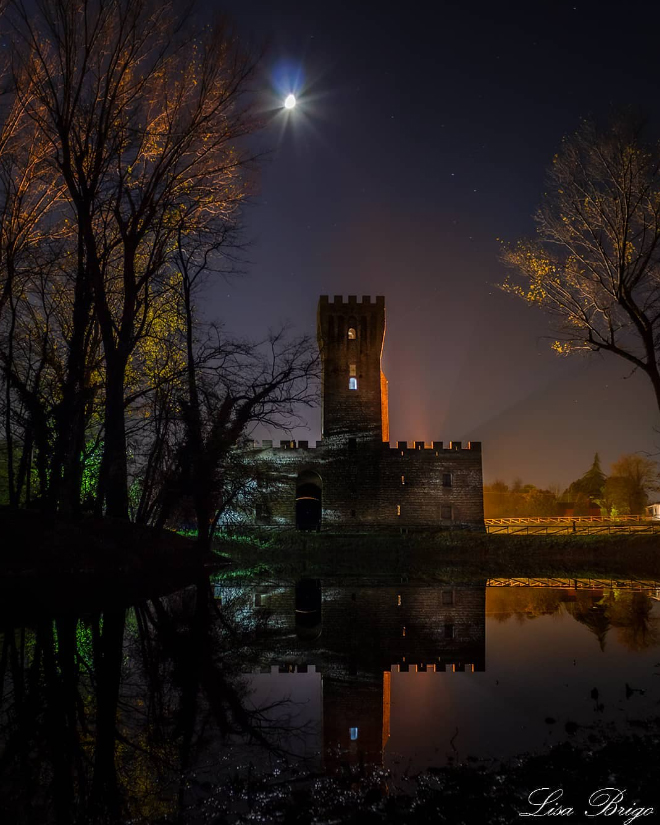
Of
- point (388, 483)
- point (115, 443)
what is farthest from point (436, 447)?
point (115, 443)

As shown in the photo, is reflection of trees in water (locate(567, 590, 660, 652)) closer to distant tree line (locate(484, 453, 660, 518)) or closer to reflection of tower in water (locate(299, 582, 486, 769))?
reflection of tower in water (locate(299, 582, 486, 769))

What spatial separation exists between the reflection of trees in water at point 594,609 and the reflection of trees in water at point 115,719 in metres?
4.27

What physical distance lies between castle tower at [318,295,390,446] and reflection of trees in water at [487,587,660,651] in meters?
32.8

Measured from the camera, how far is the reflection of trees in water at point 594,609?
7039 mm

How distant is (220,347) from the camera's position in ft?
54.2

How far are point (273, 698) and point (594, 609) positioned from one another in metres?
7.07

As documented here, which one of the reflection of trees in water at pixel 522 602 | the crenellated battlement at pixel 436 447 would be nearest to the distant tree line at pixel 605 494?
the crenellated battlement at pixel 436 447

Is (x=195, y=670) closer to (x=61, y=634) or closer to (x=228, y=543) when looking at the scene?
(x=61, y=634)

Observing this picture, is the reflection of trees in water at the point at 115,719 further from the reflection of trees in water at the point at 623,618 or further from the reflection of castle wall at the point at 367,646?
the reflection of trees in water at the point at 623,618

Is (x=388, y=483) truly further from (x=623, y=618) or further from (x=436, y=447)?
(x=623, y=618)

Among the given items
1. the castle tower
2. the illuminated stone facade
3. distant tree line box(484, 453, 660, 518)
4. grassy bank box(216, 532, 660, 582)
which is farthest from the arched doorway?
distant tree line box(484, 453, 660, 518)

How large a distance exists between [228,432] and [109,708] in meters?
13.7

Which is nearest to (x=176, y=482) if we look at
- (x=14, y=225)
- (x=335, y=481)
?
(x=14, y=225)

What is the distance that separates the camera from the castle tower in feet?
153
